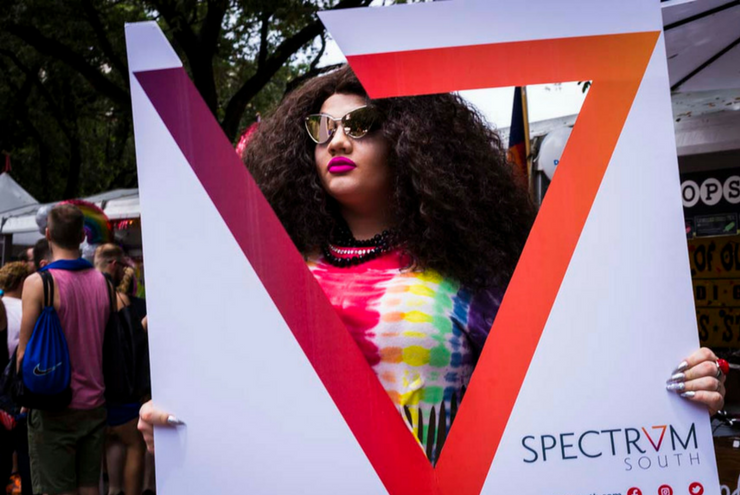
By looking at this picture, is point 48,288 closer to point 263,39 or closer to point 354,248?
point 354,248

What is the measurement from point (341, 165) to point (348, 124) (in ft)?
0.29

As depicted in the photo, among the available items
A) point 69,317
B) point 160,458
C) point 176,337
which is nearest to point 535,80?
point 176,337

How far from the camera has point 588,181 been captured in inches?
57.9

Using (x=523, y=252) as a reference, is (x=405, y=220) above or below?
above

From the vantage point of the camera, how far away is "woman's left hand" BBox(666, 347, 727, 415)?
143 centimetres

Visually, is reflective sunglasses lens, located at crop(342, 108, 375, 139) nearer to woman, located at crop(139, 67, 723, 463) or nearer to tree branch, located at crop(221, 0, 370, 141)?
woman, located at crop(139, 67, 723, 463)

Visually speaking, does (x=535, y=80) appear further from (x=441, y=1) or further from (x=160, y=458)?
(x=160, y=458)

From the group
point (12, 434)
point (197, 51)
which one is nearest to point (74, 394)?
point (12, 434)

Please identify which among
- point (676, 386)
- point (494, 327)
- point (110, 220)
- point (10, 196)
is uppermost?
point (10, 196)

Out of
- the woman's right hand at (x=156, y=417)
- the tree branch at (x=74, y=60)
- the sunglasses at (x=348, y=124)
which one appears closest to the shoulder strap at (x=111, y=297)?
the sunglasses at (x=348, y=124)

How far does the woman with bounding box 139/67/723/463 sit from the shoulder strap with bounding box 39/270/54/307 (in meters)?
2.63

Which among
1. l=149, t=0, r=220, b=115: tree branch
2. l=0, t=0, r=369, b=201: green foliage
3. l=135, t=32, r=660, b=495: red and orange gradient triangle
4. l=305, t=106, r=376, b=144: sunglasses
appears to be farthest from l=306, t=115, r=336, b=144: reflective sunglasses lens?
l=149, t=0, r=220, b=115: tree branch

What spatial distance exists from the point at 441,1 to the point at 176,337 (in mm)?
756

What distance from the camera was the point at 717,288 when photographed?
197 inches
